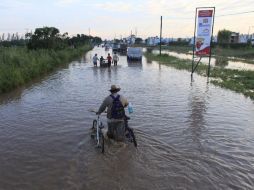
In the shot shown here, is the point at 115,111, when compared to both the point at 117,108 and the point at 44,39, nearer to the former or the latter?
the point at 117,108

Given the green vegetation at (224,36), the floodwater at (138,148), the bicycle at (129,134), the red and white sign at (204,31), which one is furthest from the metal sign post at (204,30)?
the green vegetation at (224,36)

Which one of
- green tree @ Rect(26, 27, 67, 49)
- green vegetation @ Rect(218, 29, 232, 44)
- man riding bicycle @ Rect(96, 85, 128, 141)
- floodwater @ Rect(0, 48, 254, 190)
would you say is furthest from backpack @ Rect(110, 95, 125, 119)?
green vegetation @ Rect(218, 29, 232, 44)

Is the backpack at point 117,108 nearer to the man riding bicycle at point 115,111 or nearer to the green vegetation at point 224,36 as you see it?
the man riding bicycle at point 115,111

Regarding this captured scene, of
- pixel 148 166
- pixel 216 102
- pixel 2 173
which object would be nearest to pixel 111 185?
pixel 148 166

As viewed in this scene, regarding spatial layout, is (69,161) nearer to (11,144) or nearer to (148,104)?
(11,144)

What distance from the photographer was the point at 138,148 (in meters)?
9.61

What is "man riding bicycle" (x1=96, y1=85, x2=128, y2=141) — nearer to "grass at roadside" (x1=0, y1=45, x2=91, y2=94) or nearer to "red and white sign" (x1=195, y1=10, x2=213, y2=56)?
"grass at roadside" (x1=0, y1=45, x2=91, y2=94)

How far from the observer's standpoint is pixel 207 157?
9.04 m

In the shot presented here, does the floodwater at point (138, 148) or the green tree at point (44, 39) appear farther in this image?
the green tree at point (44, 39)

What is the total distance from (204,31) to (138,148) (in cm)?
1902

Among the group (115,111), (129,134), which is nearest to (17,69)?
(129,134)

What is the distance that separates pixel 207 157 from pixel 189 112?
5682 mm

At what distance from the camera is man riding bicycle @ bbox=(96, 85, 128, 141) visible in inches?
364

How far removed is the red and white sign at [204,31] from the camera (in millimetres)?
26234
